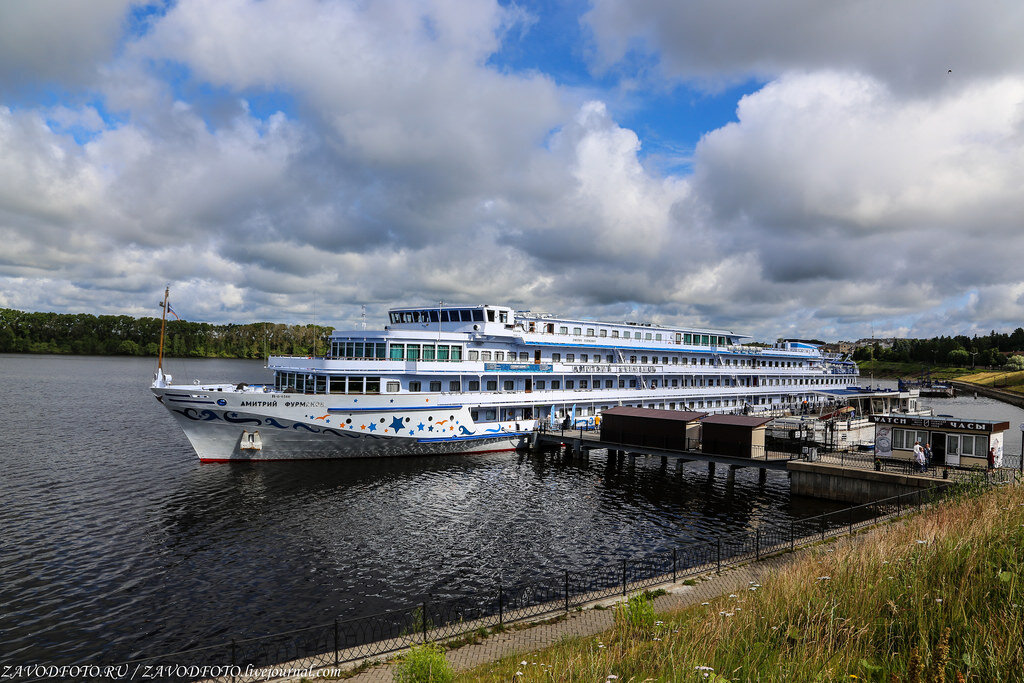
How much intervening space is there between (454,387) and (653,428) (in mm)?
14932

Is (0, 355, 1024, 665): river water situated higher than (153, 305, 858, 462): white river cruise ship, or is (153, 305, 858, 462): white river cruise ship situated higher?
(153, 305, 858, 462): white river cruise ship

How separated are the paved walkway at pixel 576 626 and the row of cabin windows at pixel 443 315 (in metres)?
30.1

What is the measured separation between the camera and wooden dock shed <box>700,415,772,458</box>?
35.1 m

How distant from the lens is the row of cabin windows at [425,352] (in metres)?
39.3

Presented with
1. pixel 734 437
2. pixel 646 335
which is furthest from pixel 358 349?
pixel 646 335

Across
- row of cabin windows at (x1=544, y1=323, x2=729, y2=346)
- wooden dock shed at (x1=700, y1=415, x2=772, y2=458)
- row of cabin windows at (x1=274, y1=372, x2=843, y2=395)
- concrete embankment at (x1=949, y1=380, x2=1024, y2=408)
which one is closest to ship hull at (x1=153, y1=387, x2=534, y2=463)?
row of cabin windows at (x1=274, y1=372, x2=843, y2=395)

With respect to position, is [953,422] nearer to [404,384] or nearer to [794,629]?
[794,629]

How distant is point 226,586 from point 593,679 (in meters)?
16.2

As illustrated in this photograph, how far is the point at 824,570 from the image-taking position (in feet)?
43.9

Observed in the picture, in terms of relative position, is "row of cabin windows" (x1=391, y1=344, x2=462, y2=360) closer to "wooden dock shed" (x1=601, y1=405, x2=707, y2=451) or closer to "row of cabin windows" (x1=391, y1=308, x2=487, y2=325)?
"row of cabin windows" (x1=391, y1=308, x2=487, y2=325)

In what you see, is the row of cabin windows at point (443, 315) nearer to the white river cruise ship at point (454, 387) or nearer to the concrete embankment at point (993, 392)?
the white river cruise ship at point (454, 387)

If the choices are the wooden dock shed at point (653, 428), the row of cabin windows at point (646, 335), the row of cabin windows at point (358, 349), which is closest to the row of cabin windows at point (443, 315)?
the row of cabin windows at point (358, 349)

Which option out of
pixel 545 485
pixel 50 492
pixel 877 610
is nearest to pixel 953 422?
pixel 545 485

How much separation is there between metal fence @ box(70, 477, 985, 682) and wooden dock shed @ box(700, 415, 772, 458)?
12595 mm
